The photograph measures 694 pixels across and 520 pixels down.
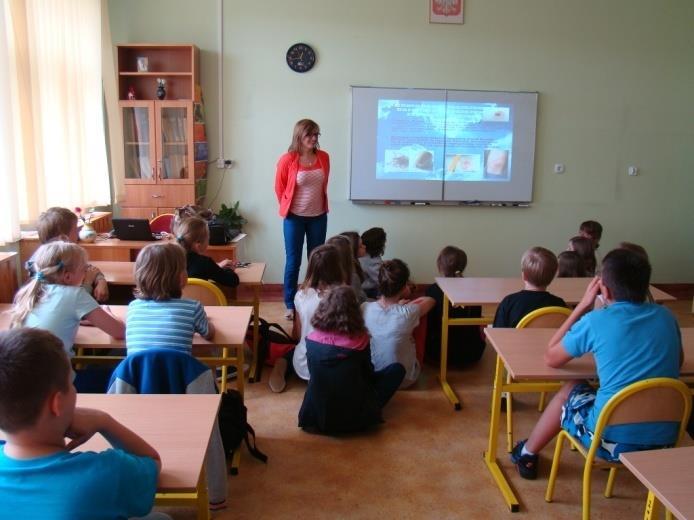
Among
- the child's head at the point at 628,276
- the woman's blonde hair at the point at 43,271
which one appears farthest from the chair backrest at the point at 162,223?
the child's head at the point at 628,276

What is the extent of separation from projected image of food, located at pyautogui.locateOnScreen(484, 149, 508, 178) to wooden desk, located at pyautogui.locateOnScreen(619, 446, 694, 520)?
4693 millimetres

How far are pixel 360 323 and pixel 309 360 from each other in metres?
0.31

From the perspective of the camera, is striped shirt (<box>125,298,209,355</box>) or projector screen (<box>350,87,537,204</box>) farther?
projector screen (<box>350,87,537,204</box>)

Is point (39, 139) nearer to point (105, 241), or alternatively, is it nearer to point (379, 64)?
point (105, 241)

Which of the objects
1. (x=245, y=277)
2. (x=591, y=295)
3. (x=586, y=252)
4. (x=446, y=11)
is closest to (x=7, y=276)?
(x=245, y=277)

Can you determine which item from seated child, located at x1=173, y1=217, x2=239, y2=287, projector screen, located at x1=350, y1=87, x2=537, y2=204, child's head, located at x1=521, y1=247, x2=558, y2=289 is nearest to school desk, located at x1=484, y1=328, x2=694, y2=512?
child's head, located at x1=521, y1=247, x2=558, y2=289

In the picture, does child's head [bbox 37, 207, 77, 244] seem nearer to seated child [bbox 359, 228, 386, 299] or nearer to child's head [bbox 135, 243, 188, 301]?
child's head [bbox 135, 243, 188, 301]

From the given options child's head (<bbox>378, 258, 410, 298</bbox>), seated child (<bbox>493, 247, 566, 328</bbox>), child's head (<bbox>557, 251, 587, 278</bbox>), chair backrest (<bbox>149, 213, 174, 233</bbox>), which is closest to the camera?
seated child (<bbox>493, 247, 566, 328</bbox>)

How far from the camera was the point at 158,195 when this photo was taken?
18.2ft

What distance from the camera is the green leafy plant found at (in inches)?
227

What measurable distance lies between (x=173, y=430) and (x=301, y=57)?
4.67 m

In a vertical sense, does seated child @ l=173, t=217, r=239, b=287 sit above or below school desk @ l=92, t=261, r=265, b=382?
above

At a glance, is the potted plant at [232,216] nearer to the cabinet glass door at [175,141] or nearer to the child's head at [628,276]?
the cabinet glass door at [175,141]

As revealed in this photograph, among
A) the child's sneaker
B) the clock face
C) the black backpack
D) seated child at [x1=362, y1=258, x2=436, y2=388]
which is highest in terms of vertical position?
the clock face
